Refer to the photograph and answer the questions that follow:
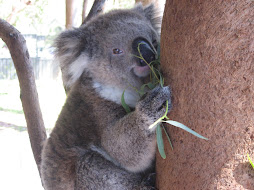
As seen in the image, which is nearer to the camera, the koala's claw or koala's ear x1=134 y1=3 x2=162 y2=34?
the koala's claw

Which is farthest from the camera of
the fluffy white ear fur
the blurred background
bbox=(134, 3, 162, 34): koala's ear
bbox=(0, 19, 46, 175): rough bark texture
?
the blurred background

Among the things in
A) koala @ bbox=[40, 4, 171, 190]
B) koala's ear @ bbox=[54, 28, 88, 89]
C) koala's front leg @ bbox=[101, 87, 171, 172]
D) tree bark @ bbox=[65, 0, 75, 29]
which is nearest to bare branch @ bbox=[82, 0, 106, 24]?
koala @ bbox=[40, 4, 171, 190]

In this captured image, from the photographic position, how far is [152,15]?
264 cm

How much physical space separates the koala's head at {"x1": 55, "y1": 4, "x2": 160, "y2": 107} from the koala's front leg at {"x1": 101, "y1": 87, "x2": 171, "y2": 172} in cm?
37

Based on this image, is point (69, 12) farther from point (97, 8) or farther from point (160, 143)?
point (160, 143)

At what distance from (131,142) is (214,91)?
724mm

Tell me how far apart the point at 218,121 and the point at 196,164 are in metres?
0.20

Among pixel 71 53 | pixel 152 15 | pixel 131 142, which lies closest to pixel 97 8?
pixel 152 15

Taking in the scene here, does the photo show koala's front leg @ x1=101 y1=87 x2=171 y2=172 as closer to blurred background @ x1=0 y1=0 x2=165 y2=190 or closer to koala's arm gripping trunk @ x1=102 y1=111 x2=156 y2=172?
koala's arm gripping trunk @ x1=102 y1=111 x2=156 y2=172

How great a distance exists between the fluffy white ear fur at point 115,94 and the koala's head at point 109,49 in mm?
18

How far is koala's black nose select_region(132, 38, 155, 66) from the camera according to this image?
1.93 meters

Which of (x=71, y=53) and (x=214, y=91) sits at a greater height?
(x=214, y=91)

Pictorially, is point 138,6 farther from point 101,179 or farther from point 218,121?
point 218,121

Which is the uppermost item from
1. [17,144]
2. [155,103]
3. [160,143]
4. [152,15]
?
[152,15]
